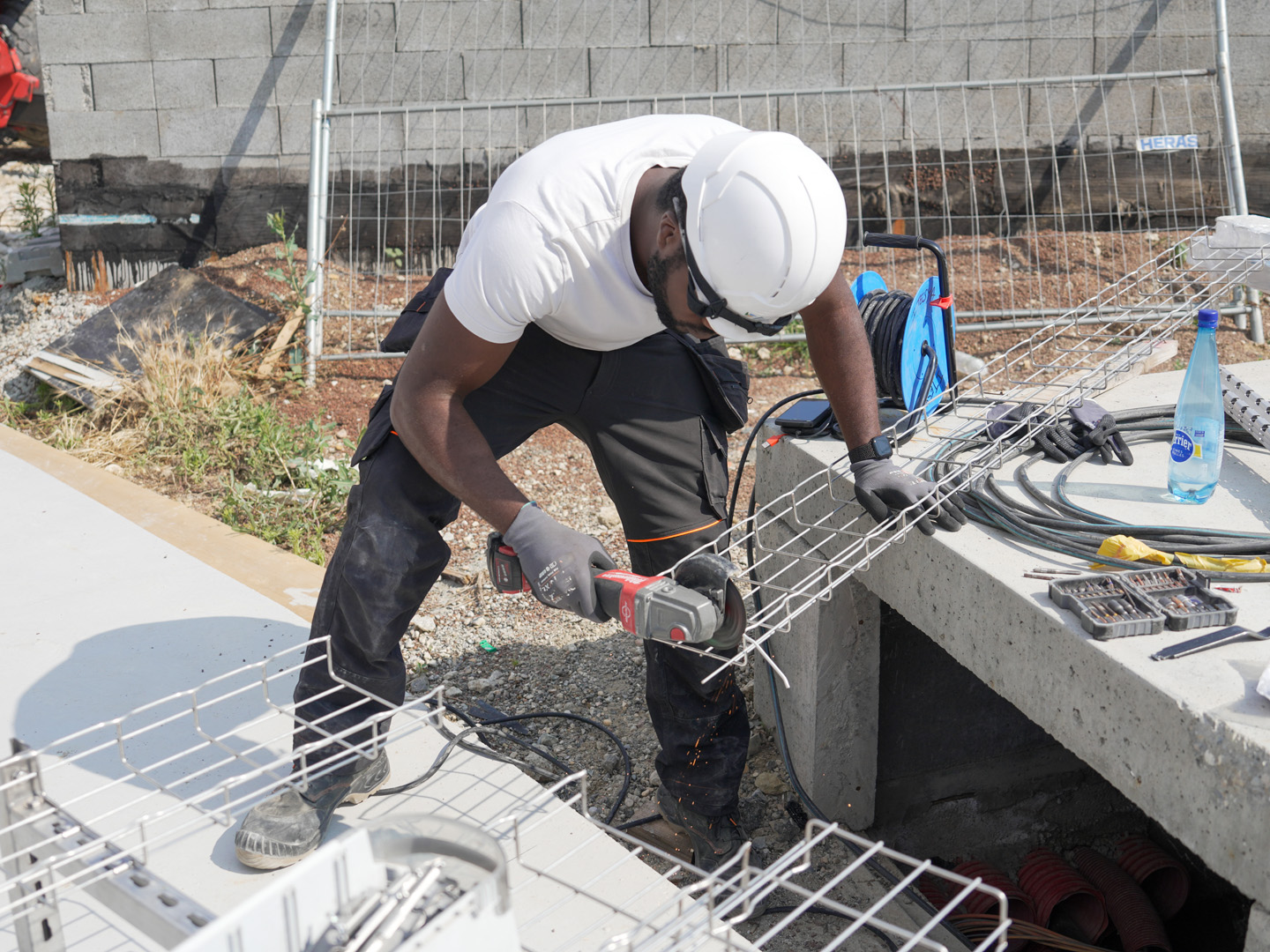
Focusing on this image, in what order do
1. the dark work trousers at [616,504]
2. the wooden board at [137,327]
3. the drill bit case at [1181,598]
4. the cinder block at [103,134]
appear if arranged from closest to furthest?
the drill bit case at [1181,598]
the dark work trousers at [616,504]
the wooden board at [137,327]
the cinder block at [103,134]

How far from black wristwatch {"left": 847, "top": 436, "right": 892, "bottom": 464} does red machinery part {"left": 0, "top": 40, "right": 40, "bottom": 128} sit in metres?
6.56

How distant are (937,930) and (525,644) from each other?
1.69 meters

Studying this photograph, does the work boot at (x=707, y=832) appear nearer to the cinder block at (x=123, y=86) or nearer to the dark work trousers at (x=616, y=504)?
the dark work trousers at (x=616, y=504)

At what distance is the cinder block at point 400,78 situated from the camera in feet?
21.8

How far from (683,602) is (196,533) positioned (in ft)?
8.76

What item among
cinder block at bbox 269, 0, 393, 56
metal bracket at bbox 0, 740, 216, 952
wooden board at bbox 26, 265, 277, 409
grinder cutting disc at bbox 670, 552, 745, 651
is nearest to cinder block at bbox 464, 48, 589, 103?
cinder block at bbox 269, 0, 393, 56

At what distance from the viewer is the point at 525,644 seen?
12.4ft

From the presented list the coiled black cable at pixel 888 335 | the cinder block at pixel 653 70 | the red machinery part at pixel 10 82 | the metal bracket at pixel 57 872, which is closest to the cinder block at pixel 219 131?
the red machinery part at pixel 10 82

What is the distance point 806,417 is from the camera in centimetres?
307

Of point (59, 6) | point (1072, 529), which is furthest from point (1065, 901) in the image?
point (59, 6)

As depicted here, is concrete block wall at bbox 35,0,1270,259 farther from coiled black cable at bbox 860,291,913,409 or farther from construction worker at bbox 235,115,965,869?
construction worker at bbox 235,115,965,869

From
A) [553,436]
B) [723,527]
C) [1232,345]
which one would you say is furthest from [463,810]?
[1232,345]

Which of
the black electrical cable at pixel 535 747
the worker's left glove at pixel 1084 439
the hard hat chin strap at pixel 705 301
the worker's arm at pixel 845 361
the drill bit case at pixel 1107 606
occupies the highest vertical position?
the hard hat chin strap at pixel 705 301

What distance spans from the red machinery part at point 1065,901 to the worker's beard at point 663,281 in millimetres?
1997
